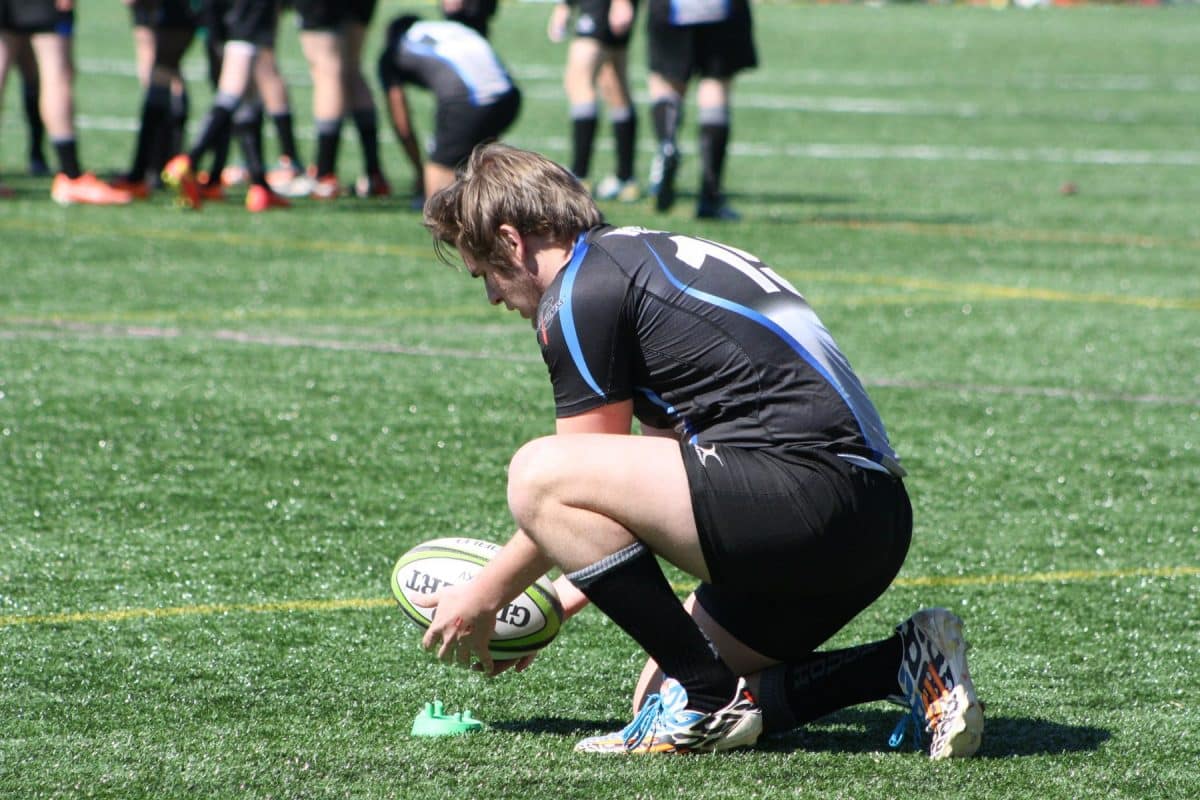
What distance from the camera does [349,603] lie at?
170 inches

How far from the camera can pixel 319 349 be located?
7320 mm

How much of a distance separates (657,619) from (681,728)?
207 mm

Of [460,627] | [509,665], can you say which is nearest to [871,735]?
[509,665]

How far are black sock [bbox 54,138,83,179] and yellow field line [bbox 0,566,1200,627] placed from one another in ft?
24.4

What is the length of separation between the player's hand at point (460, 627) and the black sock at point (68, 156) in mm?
8307

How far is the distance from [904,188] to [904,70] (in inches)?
538

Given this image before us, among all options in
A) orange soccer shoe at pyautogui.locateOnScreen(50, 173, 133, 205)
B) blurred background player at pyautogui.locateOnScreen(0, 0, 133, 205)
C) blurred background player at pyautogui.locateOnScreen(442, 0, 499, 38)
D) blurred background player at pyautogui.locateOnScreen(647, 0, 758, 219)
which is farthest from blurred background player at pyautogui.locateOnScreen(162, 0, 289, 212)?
blurred background player at pyautogui.locateOnScreen(647, 0, 758, 219)

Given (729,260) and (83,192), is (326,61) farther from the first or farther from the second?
(729,260)

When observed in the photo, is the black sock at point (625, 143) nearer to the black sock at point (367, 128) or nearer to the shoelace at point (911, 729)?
the black sock at point (367, 128)

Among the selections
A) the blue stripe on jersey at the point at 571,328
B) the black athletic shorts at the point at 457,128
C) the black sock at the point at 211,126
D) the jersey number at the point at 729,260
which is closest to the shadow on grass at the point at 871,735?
the blue stripe on jersey at the point at 571,328

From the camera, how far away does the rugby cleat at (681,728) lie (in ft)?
11.0

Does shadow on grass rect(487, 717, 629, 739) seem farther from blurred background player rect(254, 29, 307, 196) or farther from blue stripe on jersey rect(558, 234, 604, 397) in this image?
blurred background player rect(254, 29, 307, 196)

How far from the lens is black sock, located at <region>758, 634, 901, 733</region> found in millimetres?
3494

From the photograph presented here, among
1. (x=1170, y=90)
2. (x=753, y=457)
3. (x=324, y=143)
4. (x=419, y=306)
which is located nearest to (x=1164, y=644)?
(x=753, y=457)
